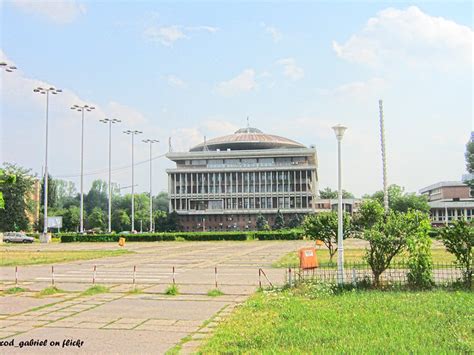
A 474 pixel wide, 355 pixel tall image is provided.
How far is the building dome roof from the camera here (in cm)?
13562

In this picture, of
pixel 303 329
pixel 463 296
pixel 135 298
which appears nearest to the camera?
pixel 303 329

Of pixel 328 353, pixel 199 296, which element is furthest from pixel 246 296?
pixel 328 353

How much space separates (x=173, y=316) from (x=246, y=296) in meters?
3.63

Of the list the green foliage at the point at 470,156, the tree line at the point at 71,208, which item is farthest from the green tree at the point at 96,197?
the green foliage at the point at 470,156

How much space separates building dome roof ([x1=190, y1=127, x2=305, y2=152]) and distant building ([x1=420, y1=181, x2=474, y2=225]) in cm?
3991

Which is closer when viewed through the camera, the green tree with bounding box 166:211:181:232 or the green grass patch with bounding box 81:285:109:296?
the green grass patch with bounding box 81:285:109:296

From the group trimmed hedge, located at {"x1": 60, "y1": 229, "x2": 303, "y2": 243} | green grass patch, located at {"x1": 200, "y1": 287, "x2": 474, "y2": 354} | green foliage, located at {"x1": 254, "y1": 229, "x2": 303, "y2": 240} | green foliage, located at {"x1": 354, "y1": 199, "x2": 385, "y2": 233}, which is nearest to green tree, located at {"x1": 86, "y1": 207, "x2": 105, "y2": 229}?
trimmed hedge, located at {"x1": 60, "y1": 229, "x2": 303, "y2": 243}

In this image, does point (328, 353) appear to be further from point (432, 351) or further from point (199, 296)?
point (199, 296)

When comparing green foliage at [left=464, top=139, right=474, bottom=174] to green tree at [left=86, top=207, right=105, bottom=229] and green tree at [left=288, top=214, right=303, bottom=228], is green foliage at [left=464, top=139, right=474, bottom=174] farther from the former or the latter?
green tree at [left=86, top=207, right=105, bottom=229]

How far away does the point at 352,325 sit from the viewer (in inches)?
371

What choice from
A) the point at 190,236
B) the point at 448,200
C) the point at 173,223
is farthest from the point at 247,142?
the point at 190,236

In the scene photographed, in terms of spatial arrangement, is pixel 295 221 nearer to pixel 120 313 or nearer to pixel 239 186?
pixel 239 186

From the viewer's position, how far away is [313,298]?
13234mm

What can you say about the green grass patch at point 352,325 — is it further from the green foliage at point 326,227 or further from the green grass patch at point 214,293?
the green foliage at point 326,227
